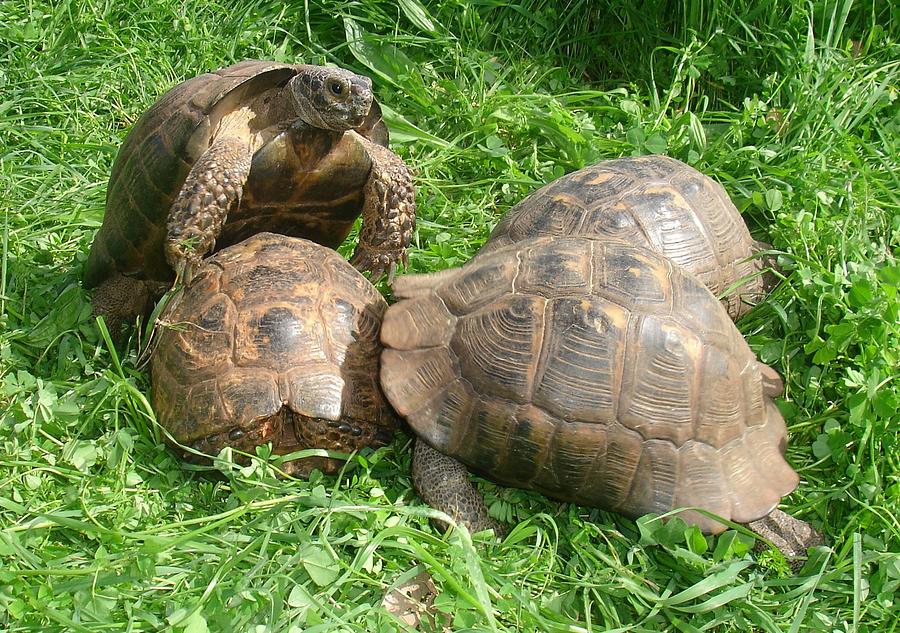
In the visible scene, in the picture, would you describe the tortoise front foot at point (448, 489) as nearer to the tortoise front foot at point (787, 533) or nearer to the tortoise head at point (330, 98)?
the tortoise front foot at point (787, 533)

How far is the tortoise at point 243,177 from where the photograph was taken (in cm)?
338

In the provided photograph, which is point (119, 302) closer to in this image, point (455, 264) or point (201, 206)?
point (201, 206)

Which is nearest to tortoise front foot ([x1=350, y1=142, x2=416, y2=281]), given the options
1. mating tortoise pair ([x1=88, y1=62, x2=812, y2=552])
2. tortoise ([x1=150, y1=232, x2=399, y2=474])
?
mating tortoise pair ([x1=88, y1=62, x2=812, y2=552])

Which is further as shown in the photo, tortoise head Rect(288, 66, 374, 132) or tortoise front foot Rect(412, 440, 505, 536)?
tortoise head Rect(288, 66, 374, 132)

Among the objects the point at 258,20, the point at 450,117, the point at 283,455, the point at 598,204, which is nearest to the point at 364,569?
the point at 283,455

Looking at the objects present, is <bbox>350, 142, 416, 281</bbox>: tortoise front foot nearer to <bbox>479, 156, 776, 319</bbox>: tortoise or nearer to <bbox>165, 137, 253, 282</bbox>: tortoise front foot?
<bbox>479, 156, 776, 319</bbox>: tortoise

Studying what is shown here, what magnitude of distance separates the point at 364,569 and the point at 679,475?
3.70 ft

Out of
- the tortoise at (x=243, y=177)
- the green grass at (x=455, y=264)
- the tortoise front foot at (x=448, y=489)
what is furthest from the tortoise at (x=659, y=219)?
the tortoise front foot at (x=448, y=489)

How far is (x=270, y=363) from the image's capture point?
120 inches

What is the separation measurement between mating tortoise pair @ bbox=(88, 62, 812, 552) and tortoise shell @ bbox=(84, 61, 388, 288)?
0.05 feet

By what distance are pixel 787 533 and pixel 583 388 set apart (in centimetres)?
100

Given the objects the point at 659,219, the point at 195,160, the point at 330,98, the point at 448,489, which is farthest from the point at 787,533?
the point at 195,160

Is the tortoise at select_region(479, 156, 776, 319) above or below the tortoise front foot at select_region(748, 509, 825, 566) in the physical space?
above

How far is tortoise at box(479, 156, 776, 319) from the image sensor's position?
11.8 feet
